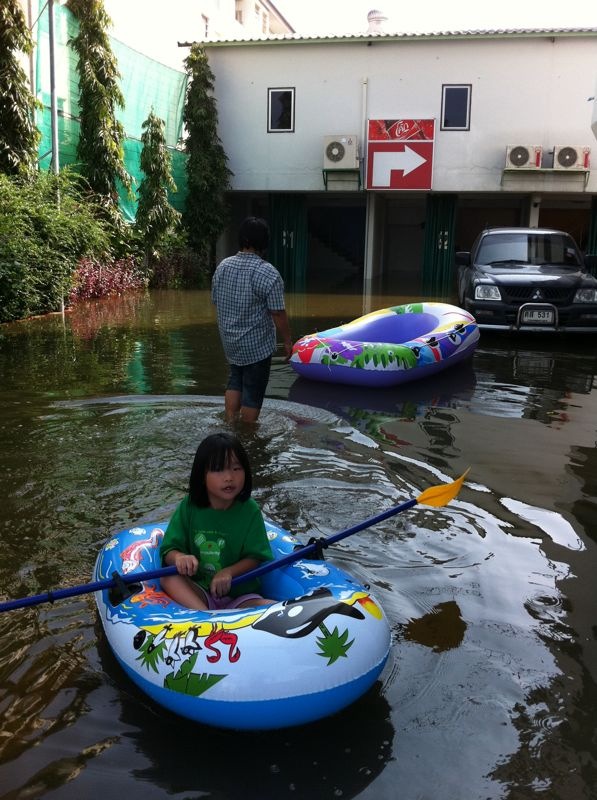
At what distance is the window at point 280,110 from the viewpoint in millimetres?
20438

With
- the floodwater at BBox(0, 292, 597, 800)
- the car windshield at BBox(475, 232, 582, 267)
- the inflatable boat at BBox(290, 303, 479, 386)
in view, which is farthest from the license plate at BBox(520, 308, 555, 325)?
the floodwater at BBox(0, 292, 597, 800)

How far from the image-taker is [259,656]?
243cm

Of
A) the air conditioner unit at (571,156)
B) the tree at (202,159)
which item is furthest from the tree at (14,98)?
the air conditioner unit at (571,156)

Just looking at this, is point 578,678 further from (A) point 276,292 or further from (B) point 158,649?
(A) point 276,292

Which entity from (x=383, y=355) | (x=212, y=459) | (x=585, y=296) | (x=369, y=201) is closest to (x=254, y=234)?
(x=383, y=355)

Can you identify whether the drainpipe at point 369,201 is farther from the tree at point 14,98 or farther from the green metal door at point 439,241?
the tree at point 14,98

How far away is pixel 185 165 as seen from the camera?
20.4 metres

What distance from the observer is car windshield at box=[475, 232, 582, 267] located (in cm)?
1132

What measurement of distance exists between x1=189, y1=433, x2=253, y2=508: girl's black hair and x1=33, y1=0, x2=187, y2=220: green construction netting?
12181 mm

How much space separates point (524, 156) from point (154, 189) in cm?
921

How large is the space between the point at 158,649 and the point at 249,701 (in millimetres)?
371

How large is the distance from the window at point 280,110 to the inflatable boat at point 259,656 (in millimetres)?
19520

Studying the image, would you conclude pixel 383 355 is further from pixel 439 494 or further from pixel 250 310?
pixel 439 494

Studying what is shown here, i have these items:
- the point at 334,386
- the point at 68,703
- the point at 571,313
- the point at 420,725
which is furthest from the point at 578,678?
the point at 571,313
